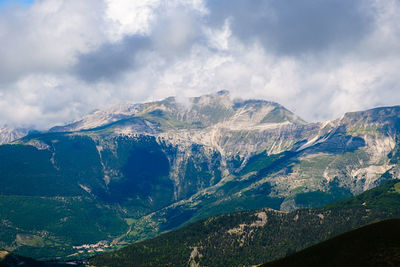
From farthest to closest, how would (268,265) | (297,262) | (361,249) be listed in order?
(268,265) → (297,262) → (361,249)

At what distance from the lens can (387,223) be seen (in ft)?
422

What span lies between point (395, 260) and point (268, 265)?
49.6m

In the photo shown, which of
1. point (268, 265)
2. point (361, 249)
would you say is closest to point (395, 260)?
point (361, 249)

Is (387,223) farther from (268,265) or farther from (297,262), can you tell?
(268,265)

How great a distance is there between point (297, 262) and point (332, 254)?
1264 centimetres

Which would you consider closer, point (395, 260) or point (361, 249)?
point (395, 260)

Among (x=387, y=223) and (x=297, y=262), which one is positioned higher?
(x=387, y=223)

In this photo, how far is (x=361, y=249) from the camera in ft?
387

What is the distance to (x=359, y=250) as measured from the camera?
11788cm

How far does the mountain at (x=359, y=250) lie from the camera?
4313 inches

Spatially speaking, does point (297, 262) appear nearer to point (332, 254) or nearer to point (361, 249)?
point (332, 254)

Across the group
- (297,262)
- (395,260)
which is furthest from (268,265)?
(395,260)

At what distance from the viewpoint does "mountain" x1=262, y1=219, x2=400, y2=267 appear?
110 meters

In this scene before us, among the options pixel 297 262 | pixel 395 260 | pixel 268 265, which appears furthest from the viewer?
pixel 268 265
